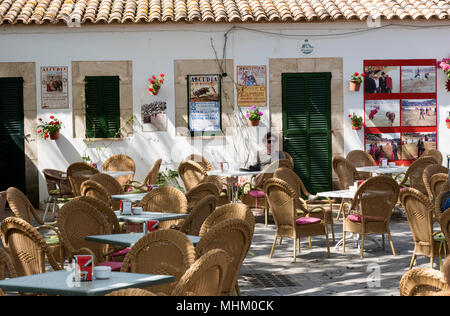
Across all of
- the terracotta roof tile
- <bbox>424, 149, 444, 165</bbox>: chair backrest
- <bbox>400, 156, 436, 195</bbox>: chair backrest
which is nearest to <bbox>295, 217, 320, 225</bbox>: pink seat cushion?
<bbox>400, 156, 436, 195</bbox>: chair backrest

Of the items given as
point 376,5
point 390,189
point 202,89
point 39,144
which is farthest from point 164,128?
point 390,189

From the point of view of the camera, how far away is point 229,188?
1313 centimetres

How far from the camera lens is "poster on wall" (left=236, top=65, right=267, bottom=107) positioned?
15.7 meters

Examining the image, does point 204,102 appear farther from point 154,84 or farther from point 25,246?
point 25,246

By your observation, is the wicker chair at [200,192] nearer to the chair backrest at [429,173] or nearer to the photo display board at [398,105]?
the chair backrest at [429,173]

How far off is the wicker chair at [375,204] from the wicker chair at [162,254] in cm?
472

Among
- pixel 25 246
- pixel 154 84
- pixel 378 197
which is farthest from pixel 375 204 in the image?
pixel 154 84

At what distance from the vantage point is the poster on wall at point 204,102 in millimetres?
15703

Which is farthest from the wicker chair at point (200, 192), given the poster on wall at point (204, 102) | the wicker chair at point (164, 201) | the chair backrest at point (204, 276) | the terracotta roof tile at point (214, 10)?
the terracotta roof tile at point (214, 10)

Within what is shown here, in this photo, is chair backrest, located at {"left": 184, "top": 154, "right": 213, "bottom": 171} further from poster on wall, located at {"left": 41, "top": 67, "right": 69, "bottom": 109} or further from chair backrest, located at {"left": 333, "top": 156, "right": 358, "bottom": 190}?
poster on wall, located at {"left": 41, "top": 67, "right": 69, "bottom": 109}

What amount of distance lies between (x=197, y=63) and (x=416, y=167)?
15.9 ft

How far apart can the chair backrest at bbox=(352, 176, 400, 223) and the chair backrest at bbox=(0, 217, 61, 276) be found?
4.74 m

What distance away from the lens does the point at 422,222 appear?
27.3 ft
